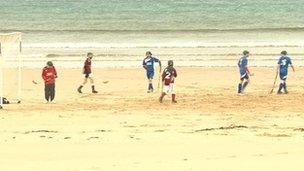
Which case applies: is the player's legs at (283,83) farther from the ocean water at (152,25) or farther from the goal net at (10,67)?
the ocean water at (152,25)

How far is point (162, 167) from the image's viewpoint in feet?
39.9

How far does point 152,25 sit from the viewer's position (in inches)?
2869

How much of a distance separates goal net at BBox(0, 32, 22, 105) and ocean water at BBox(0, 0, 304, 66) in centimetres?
927

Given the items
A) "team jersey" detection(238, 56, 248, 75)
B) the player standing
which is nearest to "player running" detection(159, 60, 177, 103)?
"team jersey" detection(238, 56, 248, 75)

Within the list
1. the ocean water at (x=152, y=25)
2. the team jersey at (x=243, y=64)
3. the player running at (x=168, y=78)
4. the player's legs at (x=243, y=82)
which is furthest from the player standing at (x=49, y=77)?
the ocean water at (x=152, y=25)

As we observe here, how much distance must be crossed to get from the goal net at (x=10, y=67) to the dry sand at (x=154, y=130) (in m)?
0.54

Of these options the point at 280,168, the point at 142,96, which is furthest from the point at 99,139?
the point at 142,96

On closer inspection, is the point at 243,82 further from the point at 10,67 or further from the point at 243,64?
the point at 10,67

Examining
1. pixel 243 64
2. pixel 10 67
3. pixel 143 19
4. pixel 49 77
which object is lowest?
pixel 49 77

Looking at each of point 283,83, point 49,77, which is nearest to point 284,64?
point 283,83

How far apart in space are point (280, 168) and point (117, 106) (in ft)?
34.4

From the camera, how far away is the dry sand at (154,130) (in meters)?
12.7

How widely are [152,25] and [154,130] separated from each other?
5672 centimetres

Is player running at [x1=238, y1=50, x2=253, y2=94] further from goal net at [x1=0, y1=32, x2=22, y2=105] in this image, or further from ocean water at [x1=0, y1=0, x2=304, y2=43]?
ocean water at [x1=0, y1=0, x2=304, y2=43]
